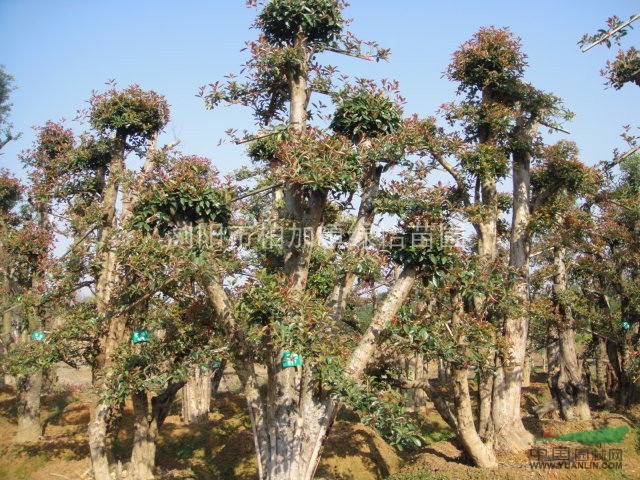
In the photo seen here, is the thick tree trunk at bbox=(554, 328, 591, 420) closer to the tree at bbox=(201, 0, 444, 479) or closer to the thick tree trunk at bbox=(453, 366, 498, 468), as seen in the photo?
the thick tree trunk at bbox=(453, 366, 498, 468)

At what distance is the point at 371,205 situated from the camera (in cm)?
976

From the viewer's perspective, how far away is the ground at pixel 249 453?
39.9 feet

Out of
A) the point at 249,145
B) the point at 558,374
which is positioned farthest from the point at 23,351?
the point at 558,374

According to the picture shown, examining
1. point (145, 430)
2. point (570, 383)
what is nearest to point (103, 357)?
point (145, 430)

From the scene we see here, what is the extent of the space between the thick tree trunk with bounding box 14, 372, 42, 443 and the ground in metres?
0.40

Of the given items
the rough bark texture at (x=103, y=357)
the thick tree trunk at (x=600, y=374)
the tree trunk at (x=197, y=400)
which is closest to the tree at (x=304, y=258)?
the rough bark texture at (x=103, y=357)

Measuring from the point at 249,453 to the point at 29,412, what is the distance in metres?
7.79

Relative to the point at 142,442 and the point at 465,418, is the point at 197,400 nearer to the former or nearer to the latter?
the point at 142,442

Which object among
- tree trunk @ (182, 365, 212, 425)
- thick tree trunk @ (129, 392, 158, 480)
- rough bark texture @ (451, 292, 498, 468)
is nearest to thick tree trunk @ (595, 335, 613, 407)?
rough bark texture @ (451, 292, 498, 468)

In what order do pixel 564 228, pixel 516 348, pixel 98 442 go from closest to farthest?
pixel 98 442, pixel 516 348, pixel 564 228

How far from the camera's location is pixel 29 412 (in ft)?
56.2

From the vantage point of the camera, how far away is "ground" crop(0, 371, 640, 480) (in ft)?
39.9

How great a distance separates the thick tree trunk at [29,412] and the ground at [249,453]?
40 cm

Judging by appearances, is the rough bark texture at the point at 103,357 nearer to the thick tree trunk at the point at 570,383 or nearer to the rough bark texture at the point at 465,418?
the rough bark texture at the point at 465,418
